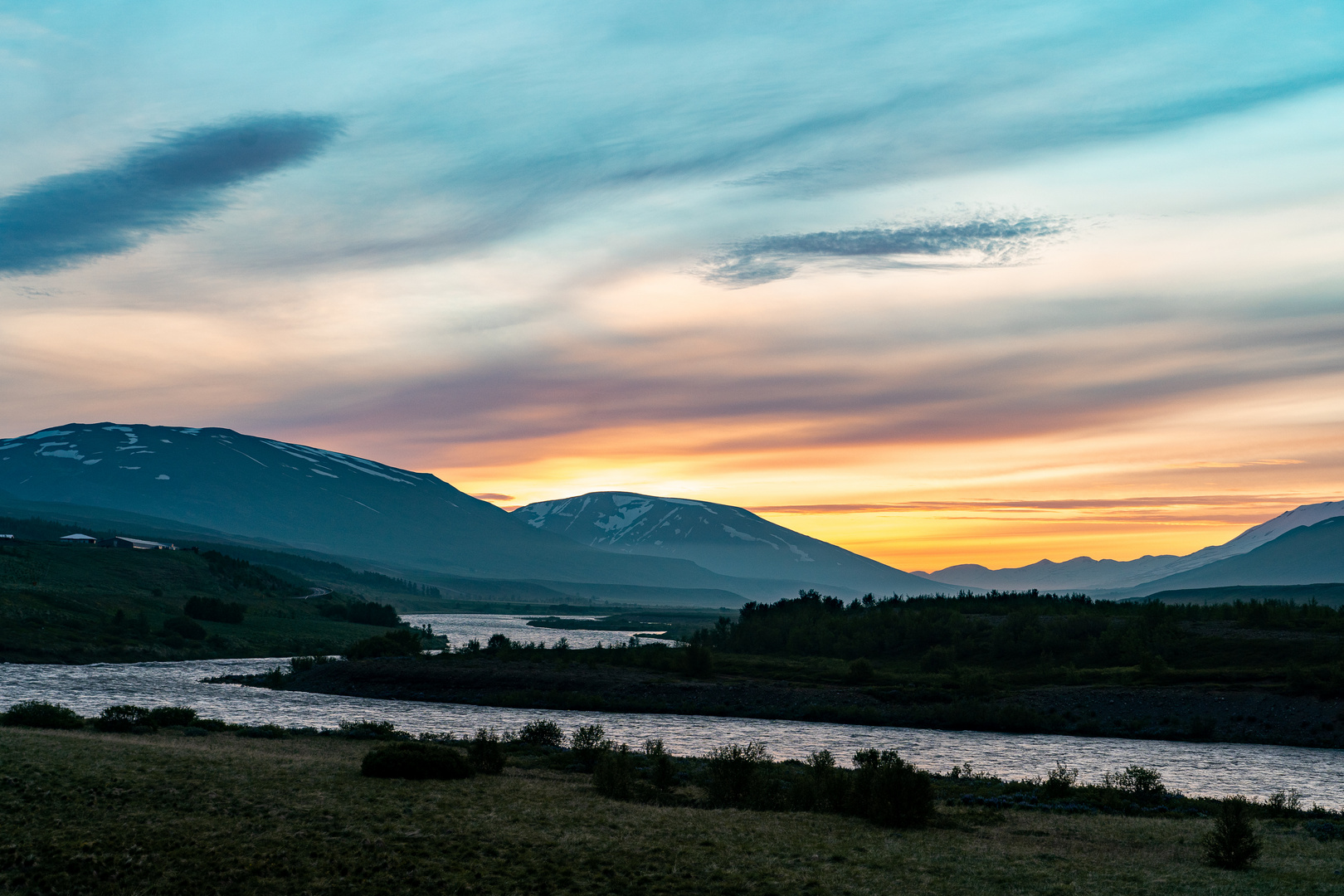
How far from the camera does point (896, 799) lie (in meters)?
29.3

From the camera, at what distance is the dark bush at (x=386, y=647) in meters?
100

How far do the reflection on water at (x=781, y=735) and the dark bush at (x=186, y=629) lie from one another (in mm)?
35057

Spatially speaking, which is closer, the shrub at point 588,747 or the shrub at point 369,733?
the shrub at point 588,747

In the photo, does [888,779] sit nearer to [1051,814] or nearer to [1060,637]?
[1051,814]

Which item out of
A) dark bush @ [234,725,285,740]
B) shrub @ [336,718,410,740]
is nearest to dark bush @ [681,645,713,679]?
shrub @ [336,718,410,740]

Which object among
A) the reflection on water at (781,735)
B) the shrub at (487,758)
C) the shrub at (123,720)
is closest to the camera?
the shrub at (487,758)

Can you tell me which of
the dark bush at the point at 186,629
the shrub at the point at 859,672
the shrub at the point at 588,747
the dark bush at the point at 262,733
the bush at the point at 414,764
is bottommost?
the dark bush at the point at 186,629

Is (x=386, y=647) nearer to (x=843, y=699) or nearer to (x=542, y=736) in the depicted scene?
(x=843, y=699)

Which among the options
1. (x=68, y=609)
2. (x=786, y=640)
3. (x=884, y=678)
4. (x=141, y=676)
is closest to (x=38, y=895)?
(x=141, y=676)

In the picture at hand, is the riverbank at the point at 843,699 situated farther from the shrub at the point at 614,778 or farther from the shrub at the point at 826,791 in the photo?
the shrub at the point at 614,778

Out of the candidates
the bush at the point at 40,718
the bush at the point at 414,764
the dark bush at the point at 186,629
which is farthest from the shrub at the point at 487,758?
the dark bush at the point at 186,629

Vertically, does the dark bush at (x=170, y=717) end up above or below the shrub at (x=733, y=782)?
below

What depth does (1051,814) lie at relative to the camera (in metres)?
31.9

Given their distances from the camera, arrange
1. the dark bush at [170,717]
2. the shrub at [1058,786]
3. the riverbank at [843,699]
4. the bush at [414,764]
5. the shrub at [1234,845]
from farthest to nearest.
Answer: the riverbank at [843,699] < the dark bush at [170,717] < the shrub at [1058,786] < the bush at [414,764] < the shrub at [1234,845]
